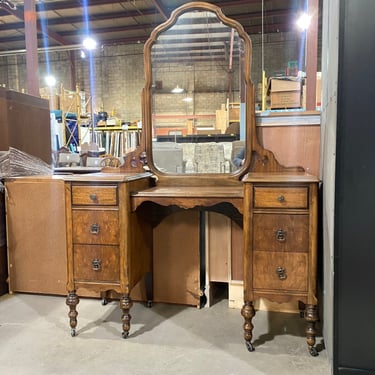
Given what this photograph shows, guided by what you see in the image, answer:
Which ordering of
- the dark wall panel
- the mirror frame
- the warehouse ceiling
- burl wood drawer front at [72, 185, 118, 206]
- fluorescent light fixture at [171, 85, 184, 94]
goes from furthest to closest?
the warehouse ceiling
fluorescent light fixture at [171, 85, 184, 94]
the mirror frame
burl wood drawer front at [72, 185, 118, 206]
the dark wall panel

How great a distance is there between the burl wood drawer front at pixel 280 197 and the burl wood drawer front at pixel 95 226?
2.59 feet

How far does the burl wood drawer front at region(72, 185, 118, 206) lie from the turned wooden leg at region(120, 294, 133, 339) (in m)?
0.54

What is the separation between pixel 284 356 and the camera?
1786 mm

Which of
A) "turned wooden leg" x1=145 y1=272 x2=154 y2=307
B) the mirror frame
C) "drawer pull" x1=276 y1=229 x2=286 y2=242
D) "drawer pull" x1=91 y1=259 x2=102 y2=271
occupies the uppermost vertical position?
the mirror frame

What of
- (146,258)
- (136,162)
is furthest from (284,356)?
(136,162)

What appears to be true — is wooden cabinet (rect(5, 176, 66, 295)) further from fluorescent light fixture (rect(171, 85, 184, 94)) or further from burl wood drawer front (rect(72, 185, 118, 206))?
fluorescent light fixture (rect(171, 85, 184, 94))

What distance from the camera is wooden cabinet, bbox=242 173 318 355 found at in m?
1.74

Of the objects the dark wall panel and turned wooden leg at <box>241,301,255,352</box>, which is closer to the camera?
the dark wall panel

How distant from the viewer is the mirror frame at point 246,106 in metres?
2.24

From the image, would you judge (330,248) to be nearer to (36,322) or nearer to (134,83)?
Result: (36,322)

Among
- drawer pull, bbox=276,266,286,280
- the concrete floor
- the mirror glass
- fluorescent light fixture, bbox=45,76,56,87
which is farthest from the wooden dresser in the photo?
fluorescent light fixture, bbox=45,76,56,87

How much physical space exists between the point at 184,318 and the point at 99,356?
1.99 feet

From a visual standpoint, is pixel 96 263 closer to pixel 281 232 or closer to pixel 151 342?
pixel 151 342

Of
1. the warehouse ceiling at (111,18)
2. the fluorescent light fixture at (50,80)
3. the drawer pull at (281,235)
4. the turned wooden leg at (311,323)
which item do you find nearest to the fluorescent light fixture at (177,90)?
the drawer pull at (281,235)
